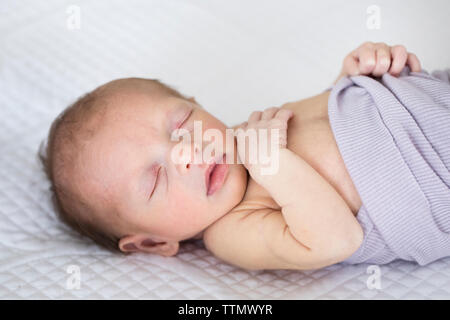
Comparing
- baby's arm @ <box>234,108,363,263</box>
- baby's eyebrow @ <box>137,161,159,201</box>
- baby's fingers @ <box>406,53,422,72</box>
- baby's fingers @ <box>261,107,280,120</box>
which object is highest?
baby's fingers @ <box>406,53,422,72</box>

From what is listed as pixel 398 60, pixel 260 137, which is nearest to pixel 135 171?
pixel 260 137

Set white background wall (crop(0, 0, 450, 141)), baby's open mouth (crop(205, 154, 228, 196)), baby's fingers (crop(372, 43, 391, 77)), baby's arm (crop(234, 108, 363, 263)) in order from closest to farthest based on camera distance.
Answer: baby's arm (crop(234, 108, 363, 263)) → baby's open mouth (crop(205, 154, 228, 196)) → baby's fingers (crop(372, 43, 391, 77)) → white background wall (crop(0, 0, 450, 141))

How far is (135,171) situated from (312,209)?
1.33 ft

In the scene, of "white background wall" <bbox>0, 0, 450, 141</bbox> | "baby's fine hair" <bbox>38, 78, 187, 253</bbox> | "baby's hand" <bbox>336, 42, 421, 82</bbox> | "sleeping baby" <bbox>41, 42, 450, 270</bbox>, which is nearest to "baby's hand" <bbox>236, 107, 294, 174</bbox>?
"sleeping baby" <bbox>41, 42, 450, 270</bbox>

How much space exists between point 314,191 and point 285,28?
1016mm

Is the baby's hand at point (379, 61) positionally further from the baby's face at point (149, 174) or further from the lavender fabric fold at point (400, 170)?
the baby's face at point (149, 174)

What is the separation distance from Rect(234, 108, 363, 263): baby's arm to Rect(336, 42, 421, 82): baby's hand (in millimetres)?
351

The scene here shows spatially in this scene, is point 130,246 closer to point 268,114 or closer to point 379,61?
point 268,114

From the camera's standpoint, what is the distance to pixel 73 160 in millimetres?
1178

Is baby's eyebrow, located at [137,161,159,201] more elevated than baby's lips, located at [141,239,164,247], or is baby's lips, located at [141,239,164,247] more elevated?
baby's eyebrow, located at [137,161,159,201]

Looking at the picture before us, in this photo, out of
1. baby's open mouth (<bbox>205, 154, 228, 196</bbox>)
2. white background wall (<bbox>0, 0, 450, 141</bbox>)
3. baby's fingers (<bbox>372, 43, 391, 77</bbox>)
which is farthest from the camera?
white background wall (<bbox>0, 0, 450, 141</bbox>)

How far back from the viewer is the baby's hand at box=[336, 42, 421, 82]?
1.29 meters

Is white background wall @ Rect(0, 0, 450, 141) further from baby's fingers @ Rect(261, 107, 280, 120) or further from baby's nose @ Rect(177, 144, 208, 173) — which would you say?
baby's nose @ Rect(177, 144, 208, 173)
